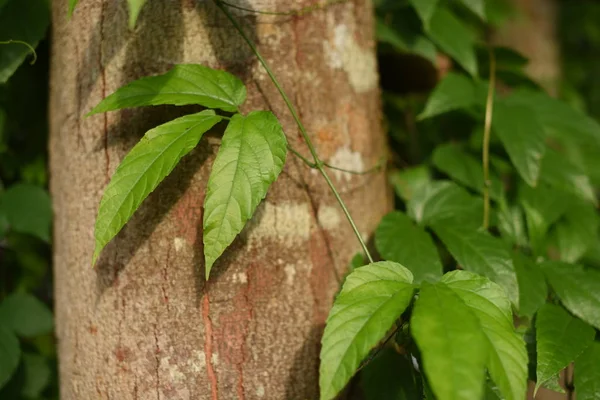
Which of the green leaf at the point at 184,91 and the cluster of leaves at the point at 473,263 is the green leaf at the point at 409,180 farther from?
the green leaf at the point at 184,91

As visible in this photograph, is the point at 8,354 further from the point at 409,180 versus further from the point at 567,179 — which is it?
the point at 567,179

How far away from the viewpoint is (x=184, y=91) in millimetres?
996

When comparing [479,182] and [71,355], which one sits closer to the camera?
[71,355]

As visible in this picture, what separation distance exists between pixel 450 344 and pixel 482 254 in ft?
1.69

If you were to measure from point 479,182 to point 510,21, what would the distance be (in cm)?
188

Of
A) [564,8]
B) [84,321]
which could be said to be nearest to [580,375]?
[84,321]

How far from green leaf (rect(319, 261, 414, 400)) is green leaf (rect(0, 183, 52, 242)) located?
0.88 metres

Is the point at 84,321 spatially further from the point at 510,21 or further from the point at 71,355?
the point at 510,21

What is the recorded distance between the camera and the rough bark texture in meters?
1.02

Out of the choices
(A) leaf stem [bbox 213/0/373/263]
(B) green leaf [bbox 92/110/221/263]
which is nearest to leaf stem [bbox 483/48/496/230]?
(A) leaf stem [bbox 213/0/373/263]

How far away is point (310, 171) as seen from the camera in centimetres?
115

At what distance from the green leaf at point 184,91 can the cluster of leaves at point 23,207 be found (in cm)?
39

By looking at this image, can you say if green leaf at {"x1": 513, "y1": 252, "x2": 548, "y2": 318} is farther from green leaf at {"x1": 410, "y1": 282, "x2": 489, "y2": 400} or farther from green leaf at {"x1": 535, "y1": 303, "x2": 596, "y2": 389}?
green leaf at {"x1": 410, "y1": 282, "x2": 489, "y2": 400}

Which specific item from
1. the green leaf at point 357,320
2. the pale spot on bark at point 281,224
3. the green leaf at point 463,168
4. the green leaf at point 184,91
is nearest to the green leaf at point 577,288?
the green leaf at point 463,168
